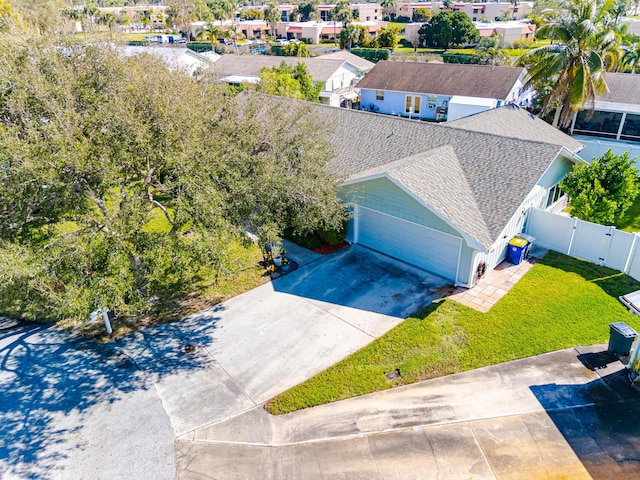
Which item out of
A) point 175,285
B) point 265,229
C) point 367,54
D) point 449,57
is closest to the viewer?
point 265,229

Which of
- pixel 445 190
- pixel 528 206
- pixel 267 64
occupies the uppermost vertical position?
pixel 267 64

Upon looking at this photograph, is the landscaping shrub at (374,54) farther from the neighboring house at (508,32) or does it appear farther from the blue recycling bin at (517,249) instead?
the blue recycling bin at (517,249)

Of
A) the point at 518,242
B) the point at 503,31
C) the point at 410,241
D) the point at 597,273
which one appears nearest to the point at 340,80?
the point at 410,241

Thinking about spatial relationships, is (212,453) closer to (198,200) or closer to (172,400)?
(172,400)

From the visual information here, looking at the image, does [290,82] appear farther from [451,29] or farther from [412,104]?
[451,29]

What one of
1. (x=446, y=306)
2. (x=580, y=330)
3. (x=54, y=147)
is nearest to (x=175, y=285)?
(x=54, y=147)
